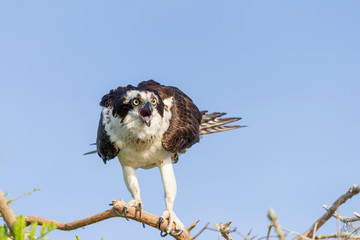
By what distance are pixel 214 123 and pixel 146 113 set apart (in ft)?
7.06

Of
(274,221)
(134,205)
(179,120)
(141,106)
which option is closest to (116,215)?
(134,205)

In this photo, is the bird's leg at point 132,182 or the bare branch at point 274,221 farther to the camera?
the bird's leg at point 132,182

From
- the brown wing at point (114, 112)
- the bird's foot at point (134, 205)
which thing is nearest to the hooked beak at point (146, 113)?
the brown wing at point (114, 112)

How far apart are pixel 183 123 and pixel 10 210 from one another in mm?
3064

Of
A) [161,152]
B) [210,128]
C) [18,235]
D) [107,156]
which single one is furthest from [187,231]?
[210,128]

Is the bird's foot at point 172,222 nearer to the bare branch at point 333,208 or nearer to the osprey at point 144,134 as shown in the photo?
the osprey at point 144,134

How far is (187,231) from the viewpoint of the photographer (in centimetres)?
532

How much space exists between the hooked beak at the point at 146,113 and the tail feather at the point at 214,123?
6.37 feet

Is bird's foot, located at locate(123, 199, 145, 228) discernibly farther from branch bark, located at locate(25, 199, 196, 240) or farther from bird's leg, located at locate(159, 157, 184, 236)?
bird's leg, located at locate(159, 157, 184, 236)

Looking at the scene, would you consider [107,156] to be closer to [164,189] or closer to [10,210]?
[164,189]

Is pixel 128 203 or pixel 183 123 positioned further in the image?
pixel 183 123

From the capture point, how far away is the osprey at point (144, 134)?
5.99 meters

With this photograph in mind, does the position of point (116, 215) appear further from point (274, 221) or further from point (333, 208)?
point (274, 221)

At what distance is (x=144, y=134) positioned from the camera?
19.8 ft
